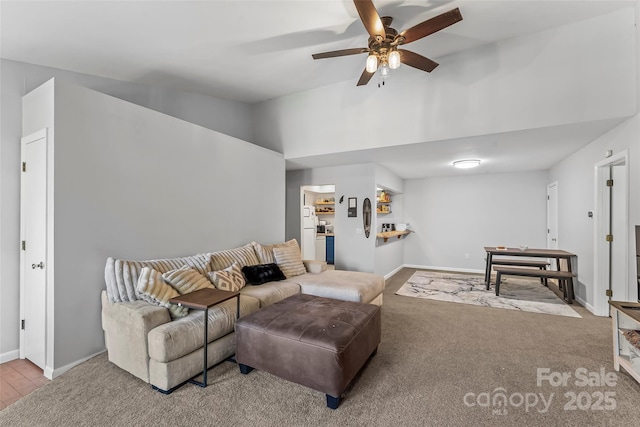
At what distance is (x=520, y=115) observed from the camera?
3160 mm

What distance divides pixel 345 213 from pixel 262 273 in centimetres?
230

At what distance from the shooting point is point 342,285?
3391 millimetres

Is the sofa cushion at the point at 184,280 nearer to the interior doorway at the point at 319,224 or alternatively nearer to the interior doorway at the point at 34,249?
the interior doorway at the point at 34,249

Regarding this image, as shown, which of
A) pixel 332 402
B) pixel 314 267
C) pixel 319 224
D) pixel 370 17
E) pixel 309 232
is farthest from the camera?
pixel 319 224

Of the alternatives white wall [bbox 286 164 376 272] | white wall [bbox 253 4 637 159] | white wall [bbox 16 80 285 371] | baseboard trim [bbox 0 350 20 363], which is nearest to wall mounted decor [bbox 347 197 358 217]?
white wall [bbox 286 164 376 272]

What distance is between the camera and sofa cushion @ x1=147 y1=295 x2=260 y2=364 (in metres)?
1.99

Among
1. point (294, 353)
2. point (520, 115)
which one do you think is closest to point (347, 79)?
point (520, 115)

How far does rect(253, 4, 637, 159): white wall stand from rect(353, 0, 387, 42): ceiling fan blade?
1574 mm

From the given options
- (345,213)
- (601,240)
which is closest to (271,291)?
(345,213)

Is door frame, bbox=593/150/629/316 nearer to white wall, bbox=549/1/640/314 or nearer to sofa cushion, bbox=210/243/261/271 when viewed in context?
white wall, bbox=549/1/640/314

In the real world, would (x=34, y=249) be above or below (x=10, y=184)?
below

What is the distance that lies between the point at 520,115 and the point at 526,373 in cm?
268

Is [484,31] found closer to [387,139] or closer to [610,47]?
[610,47]

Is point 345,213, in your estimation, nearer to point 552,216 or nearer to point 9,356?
point 552,216
